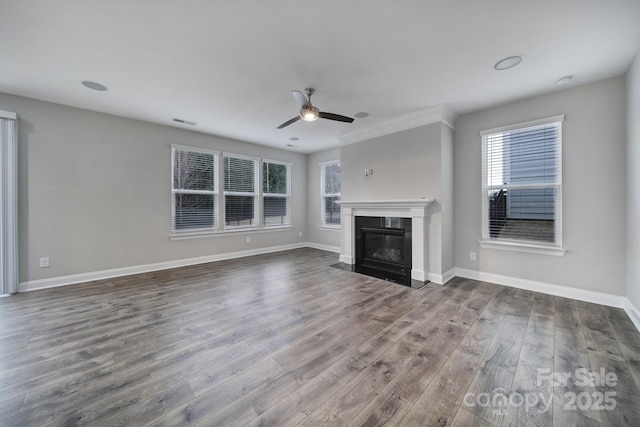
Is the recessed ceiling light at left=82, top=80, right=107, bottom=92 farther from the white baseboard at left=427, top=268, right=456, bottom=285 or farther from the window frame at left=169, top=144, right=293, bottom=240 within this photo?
the white baseboard at left=427, top=268, right=456, bottom=285

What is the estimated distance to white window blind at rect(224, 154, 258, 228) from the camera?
550 cm

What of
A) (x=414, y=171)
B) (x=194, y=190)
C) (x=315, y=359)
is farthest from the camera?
(x=194, y=190)

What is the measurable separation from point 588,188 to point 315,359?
3.85 m

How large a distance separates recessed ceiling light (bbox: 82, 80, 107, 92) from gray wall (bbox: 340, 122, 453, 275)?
3.97 metres

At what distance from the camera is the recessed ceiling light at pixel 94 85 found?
3.00 metres

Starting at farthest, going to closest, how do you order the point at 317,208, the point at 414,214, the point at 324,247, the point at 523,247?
the point at 317,208, the point at 324,247, the point at 414,214, the point at 523,247

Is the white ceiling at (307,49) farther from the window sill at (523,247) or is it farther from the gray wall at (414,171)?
the window sill at (523,247)

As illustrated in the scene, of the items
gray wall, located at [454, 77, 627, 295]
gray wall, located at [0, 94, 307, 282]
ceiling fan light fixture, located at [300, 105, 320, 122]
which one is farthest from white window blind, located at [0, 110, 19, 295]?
gray wall, located at [454, 77, 627, 295]

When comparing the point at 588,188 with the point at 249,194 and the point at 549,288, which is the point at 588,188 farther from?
the point at 249,194

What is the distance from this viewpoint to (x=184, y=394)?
1566 millimetres

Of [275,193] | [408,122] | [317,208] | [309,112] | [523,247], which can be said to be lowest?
[523,247]

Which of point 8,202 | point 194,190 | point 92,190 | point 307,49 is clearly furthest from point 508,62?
point 8,202

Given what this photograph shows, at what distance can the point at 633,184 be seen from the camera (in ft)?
8.33

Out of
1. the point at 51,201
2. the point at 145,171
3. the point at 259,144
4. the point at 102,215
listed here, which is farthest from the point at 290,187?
the point at 51,201
